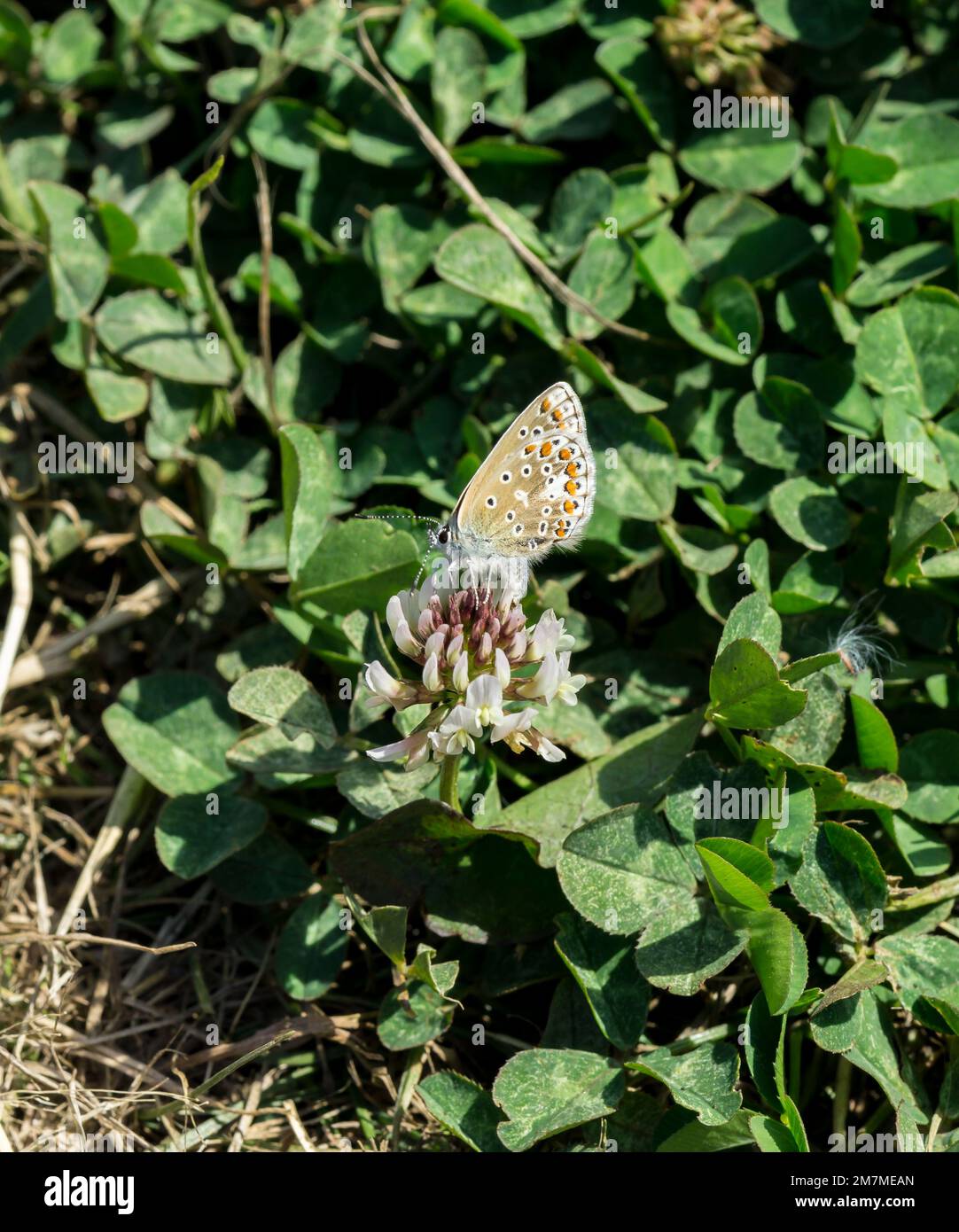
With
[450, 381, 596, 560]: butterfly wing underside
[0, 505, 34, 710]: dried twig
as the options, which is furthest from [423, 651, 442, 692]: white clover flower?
[0, 505, 34, 710]: dried twig

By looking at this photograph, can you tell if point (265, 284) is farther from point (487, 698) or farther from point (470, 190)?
point (487, 698)

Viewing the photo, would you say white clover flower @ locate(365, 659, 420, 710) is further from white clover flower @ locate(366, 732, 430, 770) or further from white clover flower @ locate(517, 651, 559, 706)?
white clover flower @ locate(517, 651, 559, 706)

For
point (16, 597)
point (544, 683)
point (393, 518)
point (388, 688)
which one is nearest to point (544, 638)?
point (544, 683)

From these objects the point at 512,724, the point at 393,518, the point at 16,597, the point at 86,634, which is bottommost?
the point at 86,634

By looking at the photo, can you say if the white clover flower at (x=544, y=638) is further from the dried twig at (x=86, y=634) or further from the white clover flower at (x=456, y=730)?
the dried twig at (x=86, y=634)

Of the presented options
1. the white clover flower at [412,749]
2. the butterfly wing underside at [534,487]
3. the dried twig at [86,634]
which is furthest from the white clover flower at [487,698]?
the dried twig at [86,634]

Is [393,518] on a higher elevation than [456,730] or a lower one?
higher

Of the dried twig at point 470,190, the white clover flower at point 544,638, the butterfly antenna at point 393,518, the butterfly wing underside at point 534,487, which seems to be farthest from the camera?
the dried twig at point 470,190
